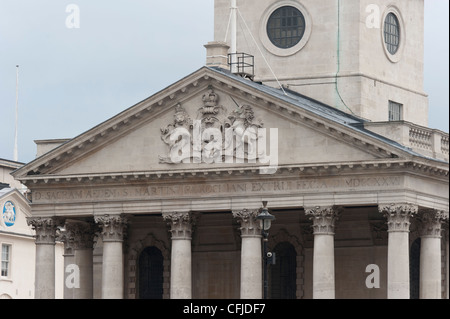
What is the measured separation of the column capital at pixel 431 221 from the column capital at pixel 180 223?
10955 mm

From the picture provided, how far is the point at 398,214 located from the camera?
90625mm

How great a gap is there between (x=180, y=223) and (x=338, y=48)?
15.3m

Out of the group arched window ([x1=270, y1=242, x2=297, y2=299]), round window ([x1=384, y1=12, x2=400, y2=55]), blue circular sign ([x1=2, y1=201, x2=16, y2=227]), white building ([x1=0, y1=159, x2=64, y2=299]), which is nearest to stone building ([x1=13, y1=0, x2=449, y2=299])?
arched window ([x1=270, y1=242, x2=297, y2=299])

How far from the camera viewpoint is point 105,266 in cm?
9662

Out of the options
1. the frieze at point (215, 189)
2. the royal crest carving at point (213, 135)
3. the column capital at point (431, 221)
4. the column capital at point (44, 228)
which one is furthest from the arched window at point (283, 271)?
the column capital at point (44, 228)

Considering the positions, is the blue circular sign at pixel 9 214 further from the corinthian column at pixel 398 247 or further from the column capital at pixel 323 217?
the corinthian column at pixel 398 247

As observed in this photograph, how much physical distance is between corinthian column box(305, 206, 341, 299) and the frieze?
1104 millimetres

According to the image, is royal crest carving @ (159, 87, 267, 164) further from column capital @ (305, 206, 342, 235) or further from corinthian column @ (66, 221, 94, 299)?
corinthian column @ (66, 221, 94, 299)

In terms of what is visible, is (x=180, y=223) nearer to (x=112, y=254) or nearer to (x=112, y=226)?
(x=112, y=226)

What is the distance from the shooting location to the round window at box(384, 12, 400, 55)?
107125 mm

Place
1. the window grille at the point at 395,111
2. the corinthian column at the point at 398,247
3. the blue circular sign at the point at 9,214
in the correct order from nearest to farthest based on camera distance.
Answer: the corinthian column at the point at 398,247
the window grille at the point at 395,111
the blue circular sign at the point at 9,214

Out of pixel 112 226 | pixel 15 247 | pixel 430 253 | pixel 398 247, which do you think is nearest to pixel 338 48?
pixel 430 253

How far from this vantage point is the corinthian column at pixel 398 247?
90.3 m
